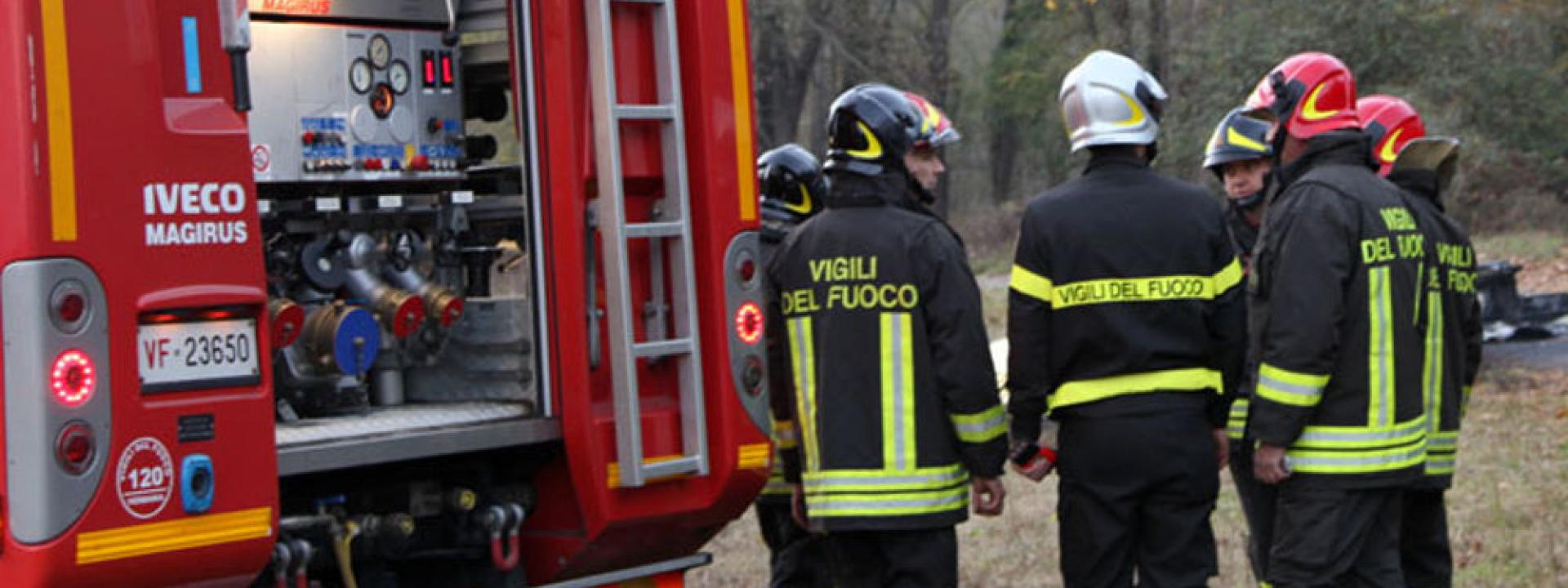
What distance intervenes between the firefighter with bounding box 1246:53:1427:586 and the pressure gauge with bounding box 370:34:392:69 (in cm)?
257

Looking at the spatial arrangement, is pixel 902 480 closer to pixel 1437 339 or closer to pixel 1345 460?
pixel 1345 460

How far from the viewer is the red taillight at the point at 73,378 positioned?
14.4ft

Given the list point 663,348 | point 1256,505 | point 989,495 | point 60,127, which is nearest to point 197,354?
point 60,127

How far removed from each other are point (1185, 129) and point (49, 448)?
25.3 m

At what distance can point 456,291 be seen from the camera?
6.01 m

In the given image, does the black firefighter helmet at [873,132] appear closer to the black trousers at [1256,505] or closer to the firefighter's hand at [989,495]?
the firefighter's hand at [989,495]

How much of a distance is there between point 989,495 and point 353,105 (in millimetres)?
2095

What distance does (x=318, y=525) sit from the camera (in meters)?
5.40

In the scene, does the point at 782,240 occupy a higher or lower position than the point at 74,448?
higher

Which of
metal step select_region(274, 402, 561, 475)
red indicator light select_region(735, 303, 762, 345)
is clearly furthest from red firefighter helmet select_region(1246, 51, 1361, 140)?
metal step select_region(274, 402, 561, 475)

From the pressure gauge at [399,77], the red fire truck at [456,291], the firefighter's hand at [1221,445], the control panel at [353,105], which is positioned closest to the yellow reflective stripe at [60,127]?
the red fire truck at [456,291]

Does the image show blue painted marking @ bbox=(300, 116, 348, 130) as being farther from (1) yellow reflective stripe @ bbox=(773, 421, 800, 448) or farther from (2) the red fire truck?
(1) yellow reflective stripe @ bbox=(773, 421, 800, 448)

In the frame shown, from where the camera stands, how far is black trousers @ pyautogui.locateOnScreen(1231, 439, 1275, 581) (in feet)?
22.5

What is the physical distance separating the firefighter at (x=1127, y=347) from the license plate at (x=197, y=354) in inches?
87.5
